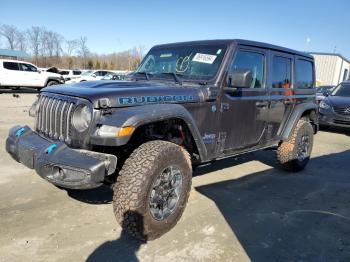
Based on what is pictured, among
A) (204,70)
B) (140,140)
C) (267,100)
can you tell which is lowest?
(140,140)

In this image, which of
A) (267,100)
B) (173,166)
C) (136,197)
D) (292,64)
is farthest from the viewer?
(292,64)

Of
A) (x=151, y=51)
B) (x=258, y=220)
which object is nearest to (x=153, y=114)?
(x=258, y=220)

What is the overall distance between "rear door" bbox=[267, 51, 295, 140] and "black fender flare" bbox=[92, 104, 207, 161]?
6.07ft

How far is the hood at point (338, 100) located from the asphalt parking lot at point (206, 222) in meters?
5.68

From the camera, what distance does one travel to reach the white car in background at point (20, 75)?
19.8 meters

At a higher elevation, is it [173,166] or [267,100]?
[267,100]

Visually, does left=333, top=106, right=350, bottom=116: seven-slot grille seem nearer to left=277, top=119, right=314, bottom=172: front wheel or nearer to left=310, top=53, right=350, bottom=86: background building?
left=277, top=119, right=314, bottom=172: front wheel

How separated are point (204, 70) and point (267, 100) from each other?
1.21 m

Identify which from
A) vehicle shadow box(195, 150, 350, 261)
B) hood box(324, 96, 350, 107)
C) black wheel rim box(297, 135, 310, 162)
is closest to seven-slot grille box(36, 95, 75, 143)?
vehicle shadow box(195, 150, 350, 261)

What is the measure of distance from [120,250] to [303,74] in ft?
14.4

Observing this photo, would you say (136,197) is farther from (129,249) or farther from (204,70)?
(204,70)

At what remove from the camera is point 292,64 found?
5.67 meters

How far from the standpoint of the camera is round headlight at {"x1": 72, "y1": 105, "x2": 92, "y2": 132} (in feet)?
10.7

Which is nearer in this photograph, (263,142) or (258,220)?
(258,220)
